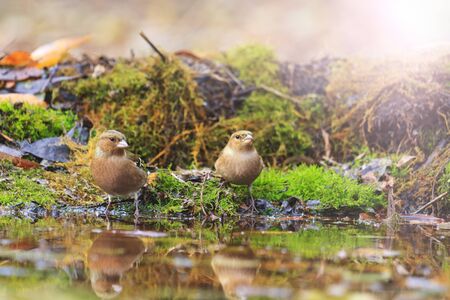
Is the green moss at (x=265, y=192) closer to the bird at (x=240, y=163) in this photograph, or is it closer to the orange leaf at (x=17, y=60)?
the bird at (x=240, y=163)

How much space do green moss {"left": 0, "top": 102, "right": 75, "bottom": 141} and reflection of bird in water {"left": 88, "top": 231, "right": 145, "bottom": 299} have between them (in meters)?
3.41

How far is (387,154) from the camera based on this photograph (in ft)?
28.5

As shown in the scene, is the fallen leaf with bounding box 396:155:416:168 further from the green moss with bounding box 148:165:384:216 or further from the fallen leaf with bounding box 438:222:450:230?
the fallen leaf with bounding box 438:222:450:230

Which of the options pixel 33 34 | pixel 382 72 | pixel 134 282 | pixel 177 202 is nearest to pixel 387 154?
pixel 382 72

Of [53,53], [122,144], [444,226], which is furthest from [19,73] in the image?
[444,226]

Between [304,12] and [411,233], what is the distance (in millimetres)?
14104

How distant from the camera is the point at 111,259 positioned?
4.35m

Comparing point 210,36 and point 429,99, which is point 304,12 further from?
point 429,99

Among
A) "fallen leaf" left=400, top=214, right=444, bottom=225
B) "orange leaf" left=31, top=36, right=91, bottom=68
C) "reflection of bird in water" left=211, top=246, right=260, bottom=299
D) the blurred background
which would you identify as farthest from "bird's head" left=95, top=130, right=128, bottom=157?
the blurred background

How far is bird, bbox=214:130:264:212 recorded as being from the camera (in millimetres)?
6930

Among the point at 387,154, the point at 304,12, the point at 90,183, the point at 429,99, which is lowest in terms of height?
the point at 90,183

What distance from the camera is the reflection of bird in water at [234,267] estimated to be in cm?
372

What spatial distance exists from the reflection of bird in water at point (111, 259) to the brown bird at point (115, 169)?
113 cm

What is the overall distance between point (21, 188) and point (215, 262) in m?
3.41
